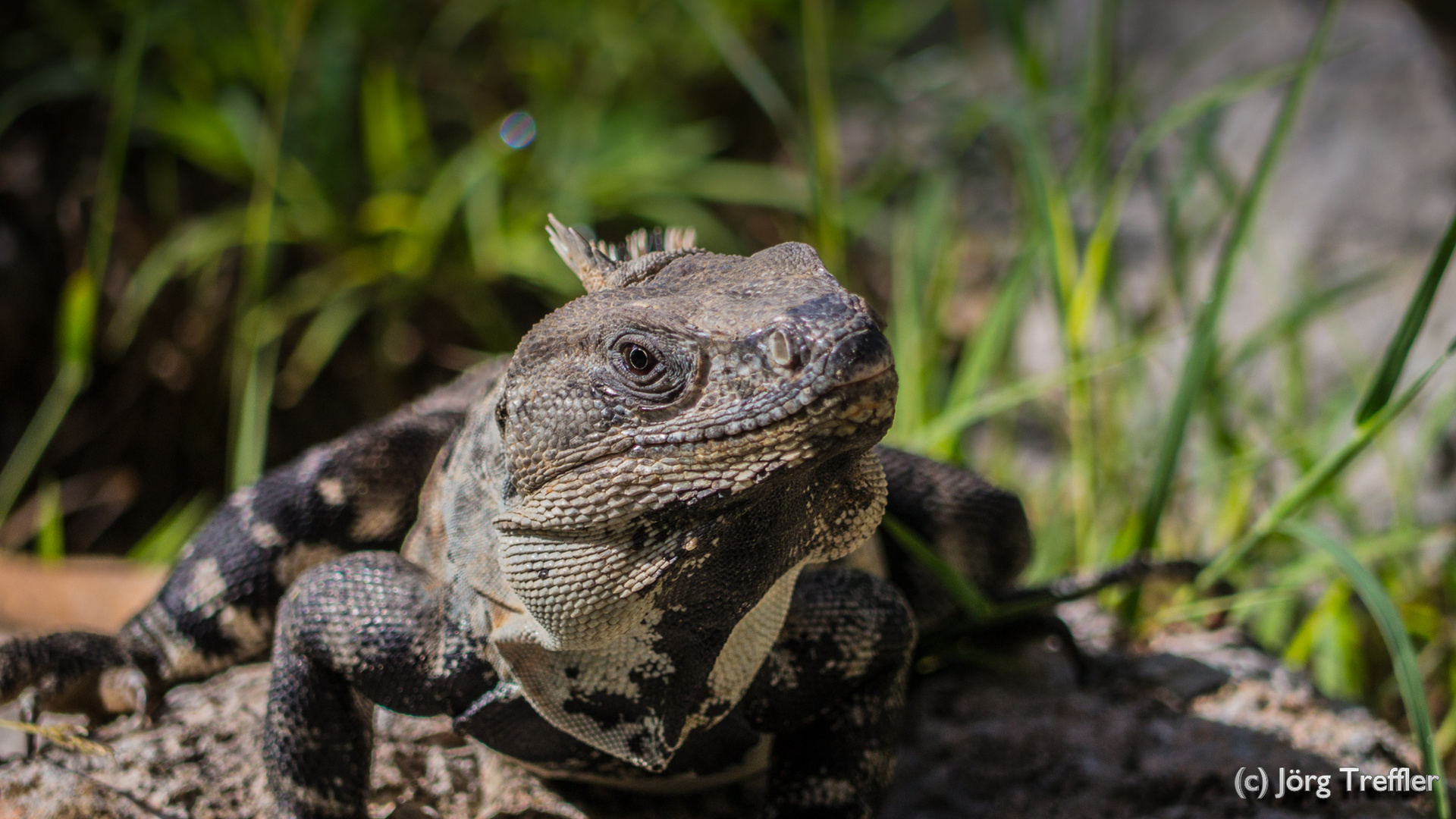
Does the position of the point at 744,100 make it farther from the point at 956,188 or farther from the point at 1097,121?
the point at 1097,121

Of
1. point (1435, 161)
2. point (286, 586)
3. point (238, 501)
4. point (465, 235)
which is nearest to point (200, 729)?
point (286, 586)

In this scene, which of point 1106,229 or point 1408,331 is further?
point 1106,229

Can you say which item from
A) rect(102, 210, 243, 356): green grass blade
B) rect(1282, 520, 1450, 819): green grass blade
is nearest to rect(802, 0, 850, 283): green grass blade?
rect(1282, 520, 1450, 819): green grass blade

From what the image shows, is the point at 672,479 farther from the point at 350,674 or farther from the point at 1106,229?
the point at 1106,229

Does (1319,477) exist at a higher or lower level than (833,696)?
higher

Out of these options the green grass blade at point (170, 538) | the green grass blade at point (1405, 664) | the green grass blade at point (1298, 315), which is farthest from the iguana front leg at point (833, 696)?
the green grass blade at point (170, 538)

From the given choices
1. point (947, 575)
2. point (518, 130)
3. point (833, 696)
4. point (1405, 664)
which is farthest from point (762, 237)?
point (1405, 664)

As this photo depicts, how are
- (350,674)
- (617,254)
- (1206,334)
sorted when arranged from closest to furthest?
(350,674) → (617,254) → (1206,334)
